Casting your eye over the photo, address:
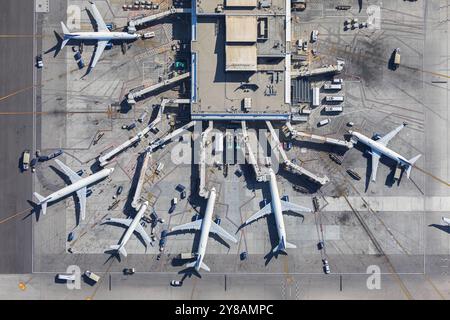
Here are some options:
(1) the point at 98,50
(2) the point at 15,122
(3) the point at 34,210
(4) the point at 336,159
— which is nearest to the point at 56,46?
(1) the point at 98,50

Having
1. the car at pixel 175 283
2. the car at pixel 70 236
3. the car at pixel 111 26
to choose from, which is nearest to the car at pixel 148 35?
the car at pixel 111 26

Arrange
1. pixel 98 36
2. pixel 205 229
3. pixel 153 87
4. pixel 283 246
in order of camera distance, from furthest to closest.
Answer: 1. pixel 98 36
2. pixel 153 87
3. pixel 205 229
4. pixel 283 246

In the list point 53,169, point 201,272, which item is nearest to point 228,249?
point 201,272

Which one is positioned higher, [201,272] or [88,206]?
[88,206]

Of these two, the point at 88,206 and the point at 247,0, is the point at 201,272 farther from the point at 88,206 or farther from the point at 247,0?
the point at 247,0

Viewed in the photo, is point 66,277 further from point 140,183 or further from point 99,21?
point 99,21

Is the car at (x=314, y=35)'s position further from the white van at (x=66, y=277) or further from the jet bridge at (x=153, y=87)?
the white van at (x=66, y=277)

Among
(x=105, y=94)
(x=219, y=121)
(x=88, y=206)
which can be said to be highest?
(x=105, y=94)
